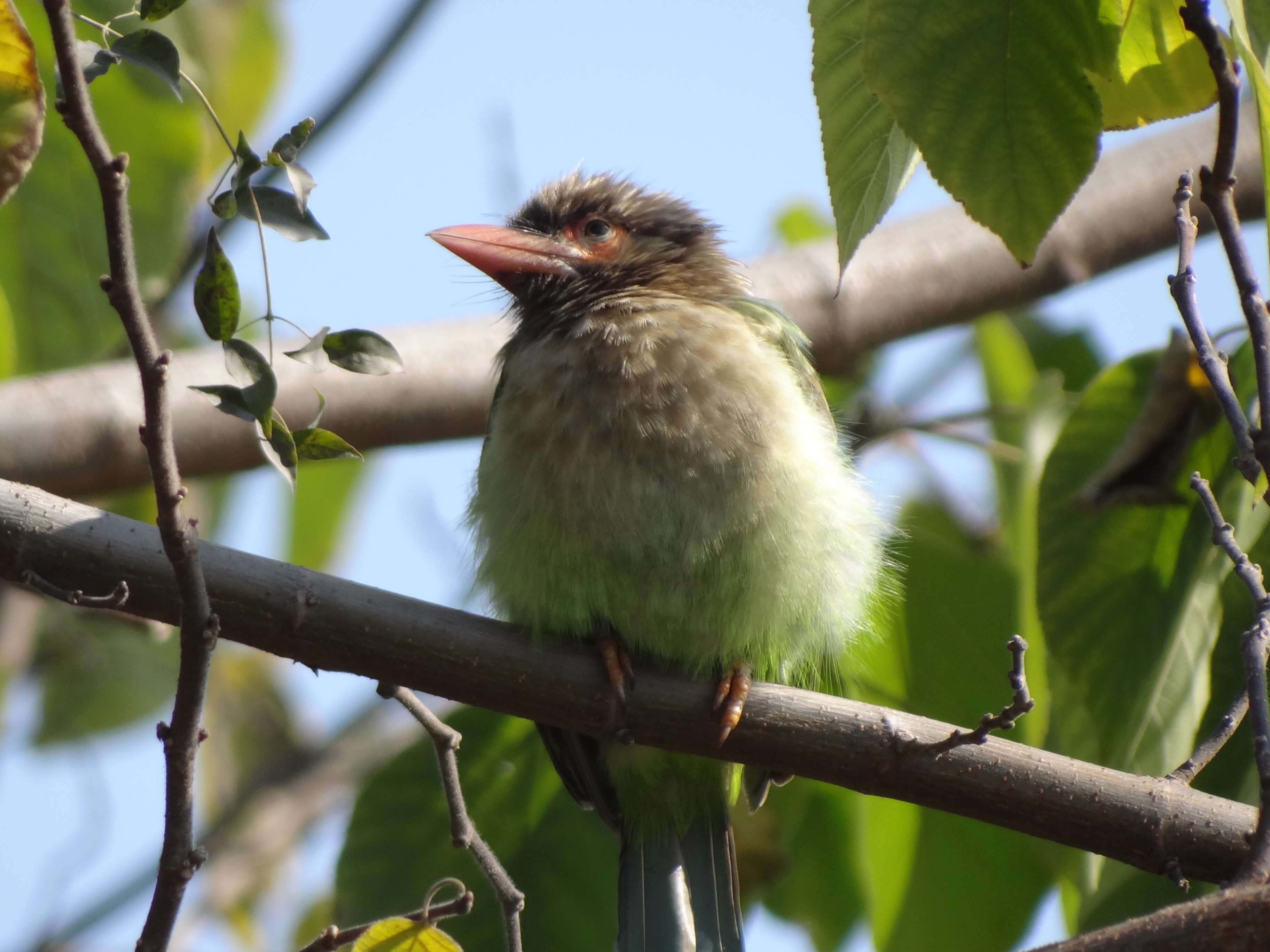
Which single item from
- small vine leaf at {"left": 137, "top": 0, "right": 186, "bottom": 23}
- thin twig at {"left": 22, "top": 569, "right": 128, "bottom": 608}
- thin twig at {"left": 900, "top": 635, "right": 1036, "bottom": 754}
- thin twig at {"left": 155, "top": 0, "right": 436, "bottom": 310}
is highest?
thin twig at {"left": 155, "top": 0, "right": 436, "bottom": 310}

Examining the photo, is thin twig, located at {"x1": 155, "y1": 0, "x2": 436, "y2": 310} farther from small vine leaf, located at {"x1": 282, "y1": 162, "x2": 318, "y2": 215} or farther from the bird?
small vine leaf, located at {"x1": 282, "y1": 162, "x2": 318, "y2": 215}

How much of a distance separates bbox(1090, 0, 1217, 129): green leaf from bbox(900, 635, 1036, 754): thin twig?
0.73m

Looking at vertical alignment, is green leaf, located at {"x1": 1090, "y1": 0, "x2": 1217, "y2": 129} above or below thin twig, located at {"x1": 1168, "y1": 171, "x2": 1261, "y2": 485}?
above

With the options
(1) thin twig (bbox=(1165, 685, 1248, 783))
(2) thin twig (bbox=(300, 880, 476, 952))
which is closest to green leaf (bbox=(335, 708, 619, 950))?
(2) thin twig (bbox=(300, 880, 476, 952))

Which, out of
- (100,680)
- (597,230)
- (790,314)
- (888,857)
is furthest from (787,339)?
(100,680)

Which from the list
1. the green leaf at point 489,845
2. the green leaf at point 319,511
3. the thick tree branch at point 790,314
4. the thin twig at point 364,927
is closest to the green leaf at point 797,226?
the thick tree branch at point 790,314

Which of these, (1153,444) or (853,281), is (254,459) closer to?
(853,281)

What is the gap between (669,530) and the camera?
2.64m

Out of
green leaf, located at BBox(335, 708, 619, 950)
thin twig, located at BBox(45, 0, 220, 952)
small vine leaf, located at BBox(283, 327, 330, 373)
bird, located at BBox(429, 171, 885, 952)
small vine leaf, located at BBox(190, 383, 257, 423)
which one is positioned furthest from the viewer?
green leaf, located at BBox(335, 708, 619, 950)

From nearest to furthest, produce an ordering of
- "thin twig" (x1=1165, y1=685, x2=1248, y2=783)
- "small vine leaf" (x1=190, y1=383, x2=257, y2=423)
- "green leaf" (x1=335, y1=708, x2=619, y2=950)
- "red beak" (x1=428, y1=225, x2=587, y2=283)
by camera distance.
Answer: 1. "small vine leaf" (x1=190, y1=383, x2=257, y2=423)
2. "thin twig" (x1=1165, y1=685, x2=1248, y2=783)
3. "green leaf" (x1=335, y1=708, x2=619, y2=950)
4. "red beak" (x1=428, y1=225, x2=587, y2=283)

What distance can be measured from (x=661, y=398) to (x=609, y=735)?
778mm

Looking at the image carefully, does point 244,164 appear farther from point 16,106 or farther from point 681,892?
point 681,892

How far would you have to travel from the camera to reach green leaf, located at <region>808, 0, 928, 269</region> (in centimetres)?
177

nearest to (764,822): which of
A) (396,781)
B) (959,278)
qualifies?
(396,781)
